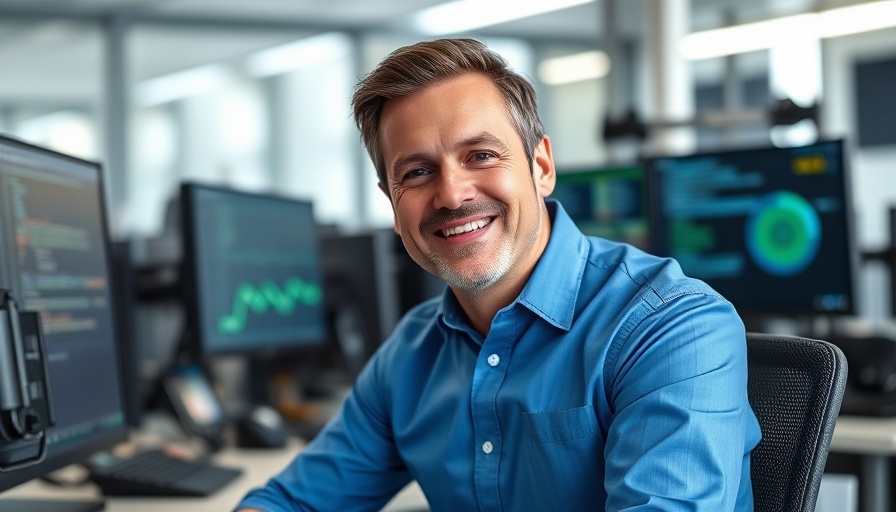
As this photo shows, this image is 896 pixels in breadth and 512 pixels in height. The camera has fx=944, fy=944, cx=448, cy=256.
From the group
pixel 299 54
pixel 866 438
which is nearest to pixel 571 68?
pixel 299 54

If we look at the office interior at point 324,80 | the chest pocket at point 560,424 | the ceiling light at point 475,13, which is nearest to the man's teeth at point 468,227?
the chest pocket at point 560,424

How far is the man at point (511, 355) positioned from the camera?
107 cm

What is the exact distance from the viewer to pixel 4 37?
6.62m

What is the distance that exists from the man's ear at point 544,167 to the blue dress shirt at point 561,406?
0.12 ft

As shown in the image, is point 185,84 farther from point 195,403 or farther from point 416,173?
point 416,173

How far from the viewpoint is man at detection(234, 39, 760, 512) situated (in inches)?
42.1

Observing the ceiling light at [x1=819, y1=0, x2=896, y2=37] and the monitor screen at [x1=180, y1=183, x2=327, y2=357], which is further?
the ceiling light at [x1=819, y1=0, x2=896, y2=37]

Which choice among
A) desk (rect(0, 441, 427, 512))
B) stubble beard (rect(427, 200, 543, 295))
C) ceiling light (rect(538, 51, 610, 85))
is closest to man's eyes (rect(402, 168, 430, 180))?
stubble beard (rect(427, 200, 543, 295))

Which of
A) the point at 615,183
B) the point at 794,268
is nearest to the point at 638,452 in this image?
the point at 794,268

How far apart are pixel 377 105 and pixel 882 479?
1302mm

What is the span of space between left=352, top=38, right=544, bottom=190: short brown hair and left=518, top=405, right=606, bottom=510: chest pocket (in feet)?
1.30

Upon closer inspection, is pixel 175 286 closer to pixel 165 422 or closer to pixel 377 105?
pixel 165 422

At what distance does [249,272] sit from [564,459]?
1219 mm

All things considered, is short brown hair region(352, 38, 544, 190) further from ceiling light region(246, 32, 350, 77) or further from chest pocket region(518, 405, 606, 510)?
ceiling light region(246, 32, 350, 77)
